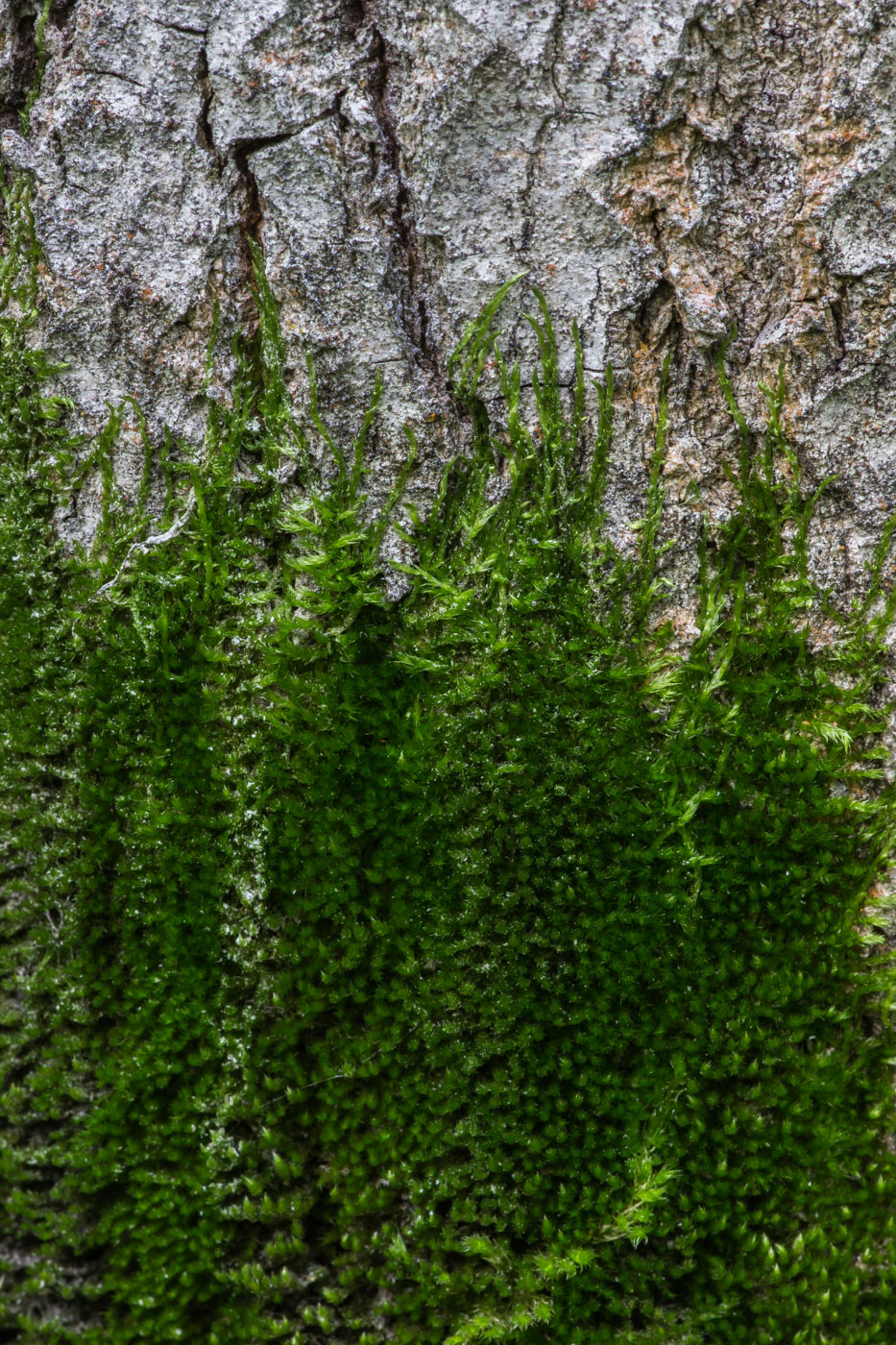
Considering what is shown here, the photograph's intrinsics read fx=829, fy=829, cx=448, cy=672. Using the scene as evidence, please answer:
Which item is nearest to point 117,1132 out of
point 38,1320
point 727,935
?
point 38,1320

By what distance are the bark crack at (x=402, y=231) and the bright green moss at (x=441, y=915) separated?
0.31 feet

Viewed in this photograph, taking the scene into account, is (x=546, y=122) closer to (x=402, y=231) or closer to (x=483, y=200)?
(x=483, y=200)

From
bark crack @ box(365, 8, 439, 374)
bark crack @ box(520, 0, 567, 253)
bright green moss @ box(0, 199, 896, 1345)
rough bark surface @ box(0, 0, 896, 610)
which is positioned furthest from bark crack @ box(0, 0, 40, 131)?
bark crack @ box(520, 0, 567, 253)

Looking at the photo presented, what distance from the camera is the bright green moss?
5.84ft

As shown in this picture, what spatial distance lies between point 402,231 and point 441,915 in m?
1.49

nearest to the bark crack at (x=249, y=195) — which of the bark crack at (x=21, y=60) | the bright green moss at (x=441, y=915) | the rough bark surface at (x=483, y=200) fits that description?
the rough bark surface at (x=483, y=200)

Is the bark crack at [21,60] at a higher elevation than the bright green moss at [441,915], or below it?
higher

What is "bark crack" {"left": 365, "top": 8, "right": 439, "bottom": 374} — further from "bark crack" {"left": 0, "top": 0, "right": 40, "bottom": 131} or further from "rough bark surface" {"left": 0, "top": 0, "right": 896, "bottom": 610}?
"bark crack" {"left": 0, "top": 0, "right": 40, "bottom": 131}

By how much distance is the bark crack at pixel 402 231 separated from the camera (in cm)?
173

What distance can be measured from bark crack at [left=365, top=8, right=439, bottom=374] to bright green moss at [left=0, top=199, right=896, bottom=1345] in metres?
0.10

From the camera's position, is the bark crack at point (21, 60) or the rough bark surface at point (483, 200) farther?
the bark crack at point (21, 60)

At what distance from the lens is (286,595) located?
186cm

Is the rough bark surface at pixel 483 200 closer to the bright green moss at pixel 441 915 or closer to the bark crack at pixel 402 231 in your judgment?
the bark crack at pixel 402 231

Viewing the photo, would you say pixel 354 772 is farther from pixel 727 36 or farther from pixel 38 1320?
pixel 727 36
